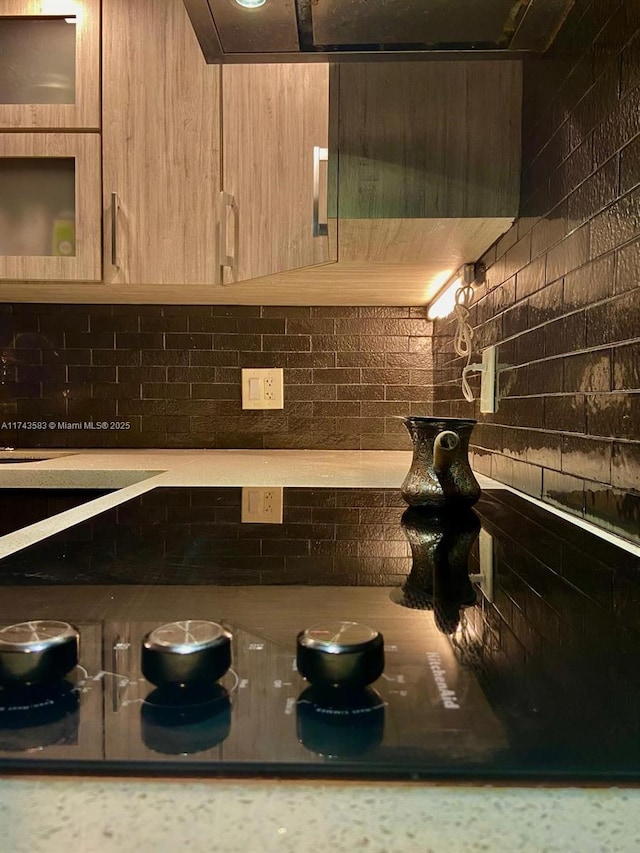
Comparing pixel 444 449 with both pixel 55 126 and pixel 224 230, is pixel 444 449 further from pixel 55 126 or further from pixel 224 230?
pixel 55 126

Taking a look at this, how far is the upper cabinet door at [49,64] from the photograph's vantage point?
5.23ft

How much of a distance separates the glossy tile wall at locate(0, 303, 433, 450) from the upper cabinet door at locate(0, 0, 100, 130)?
59 cm

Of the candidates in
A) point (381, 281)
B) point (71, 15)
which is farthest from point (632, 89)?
point (71, 15)

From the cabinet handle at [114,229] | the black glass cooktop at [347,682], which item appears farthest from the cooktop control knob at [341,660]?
the cabinet handle at [114,229]

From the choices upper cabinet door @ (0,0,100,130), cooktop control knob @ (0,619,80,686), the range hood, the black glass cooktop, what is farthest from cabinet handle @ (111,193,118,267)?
cooktop control knob @ (0,619,80,686)

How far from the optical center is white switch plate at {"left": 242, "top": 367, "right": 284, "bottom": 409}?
6.53 ft

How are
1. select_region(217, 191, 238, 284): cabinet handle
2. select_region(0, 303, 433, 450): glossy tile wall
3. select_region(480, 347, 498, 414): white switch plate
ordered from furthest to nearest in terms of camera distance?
→ select_region(0, 303, 433, 450): glossy tile wall, select_region(217, 191, 238, 284): cabinet handle, select_region(480, 347, 498, 414): white switch plate

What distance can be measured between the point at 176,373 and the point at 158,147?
27.6 inches

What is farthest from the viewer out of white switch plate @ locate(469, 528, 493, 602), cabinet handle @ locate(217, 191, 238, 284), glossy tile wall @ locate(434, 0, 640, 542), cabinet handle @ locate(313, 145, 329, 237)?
cabinet handle @ locate(217, 191, 238, 284)

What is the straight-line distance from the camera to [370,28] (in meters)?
0.90

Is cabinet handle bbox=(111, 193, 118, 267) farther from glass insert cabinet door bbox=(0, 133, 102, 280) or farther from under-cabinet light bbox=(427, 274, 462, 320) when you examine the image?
under-cabinet light bbox=(427, 274, 462, 320)

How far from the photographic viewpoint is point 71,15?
1599 mm

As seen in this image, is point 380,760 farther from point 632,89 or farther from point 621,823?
point 632,89

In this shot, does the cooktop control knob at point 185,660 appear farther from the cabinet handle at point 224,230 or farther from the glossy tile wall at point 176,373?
the glossy tile wall at point 176,373
